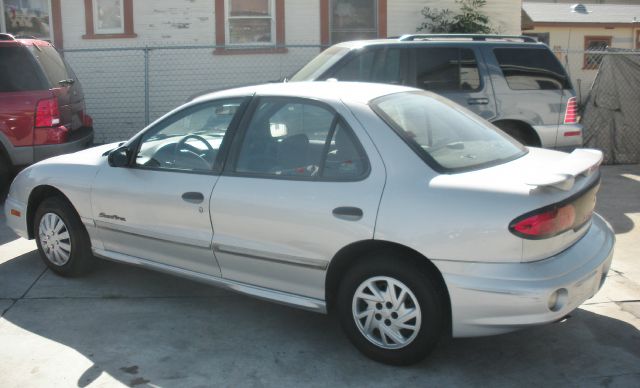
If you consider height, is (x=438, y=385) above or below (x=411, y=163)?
below

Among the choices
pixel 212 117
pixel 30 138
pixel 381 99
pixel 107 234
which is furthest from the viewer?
pixel 30 138

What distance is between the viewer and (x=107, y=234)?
5039 mm

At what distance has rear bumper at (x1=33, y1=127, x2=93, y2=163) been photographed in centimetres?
→ 789

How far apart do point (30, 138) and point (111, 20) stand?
5675mm

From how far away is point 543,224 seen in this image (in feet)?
11.5

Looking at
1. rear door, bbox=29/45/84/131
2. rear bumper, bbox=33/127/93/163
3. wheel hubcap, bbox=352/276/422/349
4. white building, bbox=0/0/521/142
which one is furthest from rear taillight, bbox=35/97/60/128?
wheel hubcap, bbox=352/276/422/349

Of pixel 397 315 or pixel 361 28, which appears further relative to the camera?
pixel 361 28

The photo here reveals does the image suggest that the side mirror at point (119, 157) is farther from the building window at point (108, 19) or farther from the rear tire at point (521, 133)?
the building window at point (108, 19)

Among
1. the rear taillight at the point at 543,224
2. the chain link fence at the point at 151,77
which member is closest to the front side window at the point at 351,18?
the chain link fence at the point at 151,77

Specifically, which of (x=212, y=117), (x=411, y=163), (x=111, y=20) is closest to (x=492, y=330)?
(x=411, y=163)

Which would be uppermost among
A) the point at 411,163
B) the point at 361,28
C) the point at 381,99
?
the point at 361,28

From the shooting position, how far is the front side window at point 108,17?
12773 mm

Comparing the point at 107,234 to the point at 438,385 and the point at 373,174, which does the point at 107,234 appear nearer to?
the point at 373,174

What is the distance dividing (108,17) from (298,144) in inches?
388
